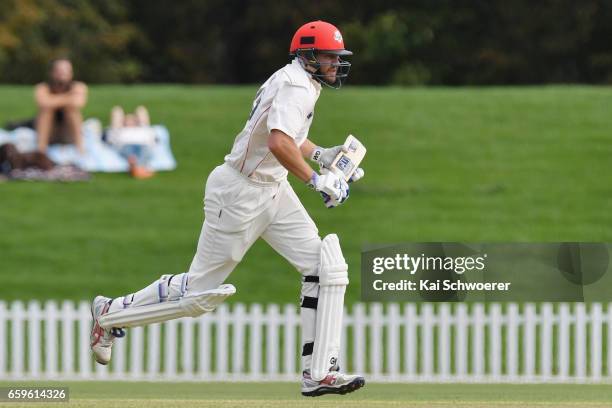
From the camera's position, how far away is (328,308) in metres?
7.66

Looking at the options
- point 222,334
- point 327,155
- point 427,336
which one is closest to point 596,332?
point 427,336

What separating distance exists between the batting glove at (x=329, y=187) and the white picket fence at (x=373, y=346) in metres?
5.56

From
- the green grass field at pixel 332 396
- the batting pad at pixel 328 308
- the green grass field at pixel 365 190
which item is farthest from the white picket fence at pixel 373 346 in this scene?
the batting pad at pixel 328 308

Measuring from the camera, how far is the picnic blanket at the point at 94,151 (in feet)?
55.7

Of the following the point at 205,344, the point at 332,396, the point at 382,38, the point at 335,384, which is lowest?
the point at 332,396

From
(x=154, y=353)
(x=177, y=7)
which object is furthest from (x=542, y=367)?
(x=177, y=7)

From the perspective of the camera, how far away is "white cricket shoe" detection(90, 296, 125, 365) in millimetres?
8281

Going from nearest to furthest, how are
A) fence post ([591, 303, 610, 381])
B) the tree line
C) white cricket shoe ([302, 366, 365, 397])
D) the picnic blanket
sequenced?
white cricket shoe ([302, 366, 365, 397]) → fence post ([591, 303, 610, 381]) → the picnic blanket → the tree line

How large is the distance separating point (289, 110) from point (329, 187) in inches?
17.1

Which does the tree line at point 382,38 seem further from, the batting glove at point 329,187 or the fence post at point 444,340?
the batting glove at point 329,187

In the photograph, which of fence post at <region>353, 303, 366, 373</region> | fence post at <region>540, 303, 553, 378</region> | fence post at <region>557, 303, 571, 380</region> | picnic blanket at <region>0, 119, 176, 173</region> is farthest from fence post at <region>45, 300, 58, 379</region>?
fence post at <region>557, 303, 571, 380</region>

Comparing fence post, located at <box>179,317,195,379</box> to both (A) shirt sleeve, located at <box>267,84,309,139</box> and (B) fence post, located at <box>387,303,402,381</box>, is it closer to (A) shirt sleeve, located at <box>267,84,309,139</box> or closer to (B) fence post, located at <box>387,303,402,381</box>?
(B) fence post, located at <box>387,303,402,381</box>

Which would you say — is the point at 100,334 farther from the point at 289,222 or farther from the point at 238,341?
the point at 238,341

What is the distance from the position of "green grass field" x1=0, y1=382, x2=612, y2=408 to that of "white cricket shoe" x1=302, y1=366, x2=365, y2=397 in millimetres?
76
